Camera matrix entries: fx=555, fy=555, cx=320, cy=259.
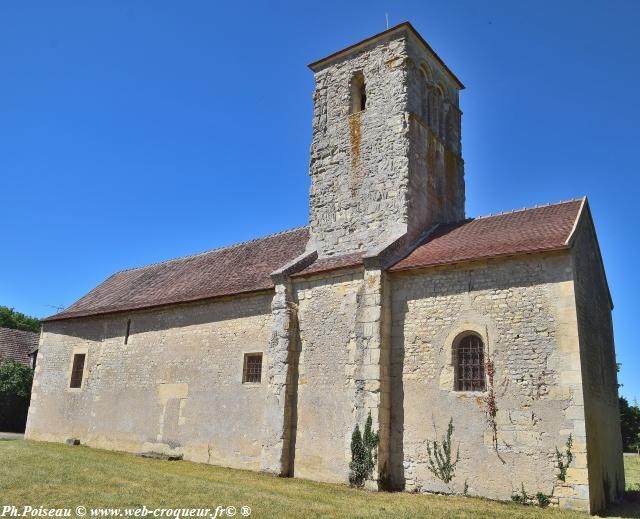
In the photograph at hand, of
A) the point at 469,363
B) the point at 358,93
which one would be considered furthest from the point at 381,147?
the point at 469,363

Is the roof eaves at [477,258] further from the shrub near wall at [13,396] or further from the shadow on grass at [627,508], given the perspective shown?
the shrub near wall at [13,396]

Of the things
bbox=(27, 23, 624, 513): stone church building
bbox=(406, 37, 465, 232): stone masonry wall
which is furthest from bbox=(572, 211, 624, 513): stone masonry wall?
bbox=(406, 37, 465, 232): stone masonry wall

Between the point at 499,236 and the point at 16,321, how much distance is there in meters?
50.0

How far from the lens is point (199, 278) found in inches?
738

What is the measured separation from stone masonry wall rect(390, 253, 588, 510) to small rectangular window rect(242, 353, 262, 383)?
410 cm

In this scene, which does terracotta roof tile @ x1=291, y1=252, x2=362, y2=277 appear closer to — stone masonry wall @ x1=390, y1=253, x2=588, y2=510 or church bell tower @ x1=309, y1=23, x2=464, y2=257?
church bell tower @ x1=309, y1=23, x2=464, y2=257

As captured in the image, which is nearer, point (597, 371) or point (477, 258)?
point (477, 258)

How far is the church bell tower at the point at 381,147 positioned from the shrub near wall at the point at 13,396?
18260mm

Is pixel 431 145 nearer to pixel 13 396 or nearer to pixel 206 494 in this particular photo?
pixel 206 494

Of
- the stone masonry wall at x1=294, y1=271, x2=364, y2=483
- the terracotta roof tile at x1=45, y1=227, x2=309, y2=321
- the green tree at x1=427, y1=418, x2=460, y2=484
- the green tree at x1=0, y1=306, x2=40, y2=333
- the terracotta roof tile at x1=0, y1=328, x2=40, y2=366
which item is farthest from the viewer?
the green tree at x1=0, y1=306, x2=40, y2=333

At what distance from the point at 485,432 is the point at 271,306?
20.8ft

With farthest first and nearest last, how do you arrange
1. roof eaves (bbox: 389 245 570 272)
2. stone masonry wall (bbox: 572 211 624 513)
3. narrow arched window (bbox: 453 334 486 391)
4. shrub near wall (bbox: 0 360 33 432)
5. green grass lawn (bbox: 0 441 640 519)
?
shrub near wall (bbox: 0 360 33 432) → narrow arched window (bbox: 453 334 486 391) → roof eaves (bbox: 389 245 570 272) → stone masonry wall (bbox: 572 211 624 513) → green grass lawn (bbox: 0 441 640 519)

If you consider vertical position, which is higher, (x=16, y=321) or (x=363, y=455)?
(x=16, y=321)

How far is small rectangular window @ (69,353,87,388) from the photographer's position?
2002 centimetres
